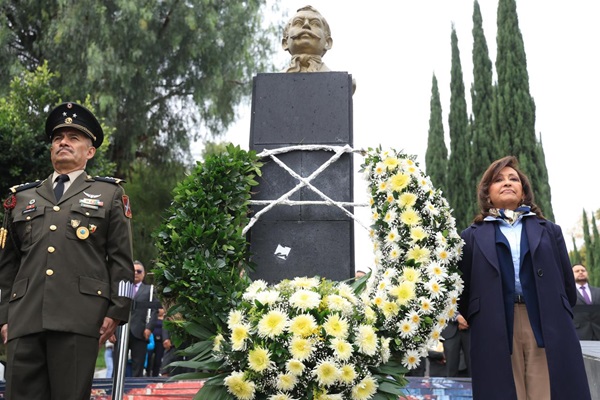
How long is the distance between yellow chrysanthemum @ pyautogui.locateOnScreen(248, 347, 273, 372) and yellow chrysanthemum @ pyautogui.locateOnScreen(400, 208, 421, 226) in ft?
3.26

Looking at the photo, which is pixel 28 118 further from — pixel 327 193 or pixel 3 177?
pixel 327 193

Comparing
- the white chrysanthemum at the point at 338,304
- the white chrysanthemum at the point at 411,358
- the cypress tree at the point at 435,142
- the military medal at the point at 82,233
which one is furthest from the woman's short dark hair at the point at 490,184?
the cypress tree at the point at 435,142

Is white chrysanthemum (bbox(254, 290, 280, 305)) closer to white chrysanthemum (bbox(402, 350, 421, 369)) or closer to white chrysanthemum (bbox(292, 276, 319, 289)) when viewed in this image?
white chrysanthemum (bbox(292, 276, 319, 289))

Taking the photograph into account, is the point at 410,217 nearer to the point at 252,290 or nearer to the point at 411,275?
the point at 411,275

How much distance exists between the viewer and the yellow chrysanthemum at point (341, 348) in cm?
295

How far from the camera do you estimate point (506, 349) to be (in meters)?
3.28

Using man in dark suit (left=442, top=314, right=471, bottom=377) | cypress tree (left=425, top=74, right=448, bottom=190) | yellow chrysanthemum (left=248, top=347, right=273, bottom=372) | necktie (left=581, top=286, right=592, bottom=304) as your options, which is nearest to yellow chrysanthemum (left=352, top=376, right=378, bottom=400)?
yellow chrysanthemum (left=248, top=347, right=273, bottom=372)

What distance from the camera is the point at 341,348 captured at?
297cm

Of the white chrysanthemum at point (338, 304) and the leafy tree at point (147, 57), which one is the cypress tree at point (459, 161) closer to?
the leafy tree at point (147, 57)

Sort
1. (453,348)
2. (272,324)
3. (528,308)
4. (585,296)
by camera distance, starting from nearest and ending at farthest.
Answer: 1. (272,324)
2. (528,308)
3. (453,348)
4. (585,296)

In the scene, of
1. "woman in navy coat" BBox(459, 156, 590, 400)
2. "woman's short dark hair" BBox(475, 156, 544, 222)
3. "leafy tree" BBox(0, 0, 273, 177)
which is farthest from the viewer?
"leafy tree" BBox(0, 0, 273, 177)

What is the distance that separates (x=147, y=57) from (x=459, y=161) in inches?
474

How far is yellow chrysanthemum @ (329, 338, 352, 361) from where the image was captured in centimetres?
295

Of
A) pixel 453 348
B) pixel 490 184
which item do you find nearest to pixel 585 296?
pixel 453 348
